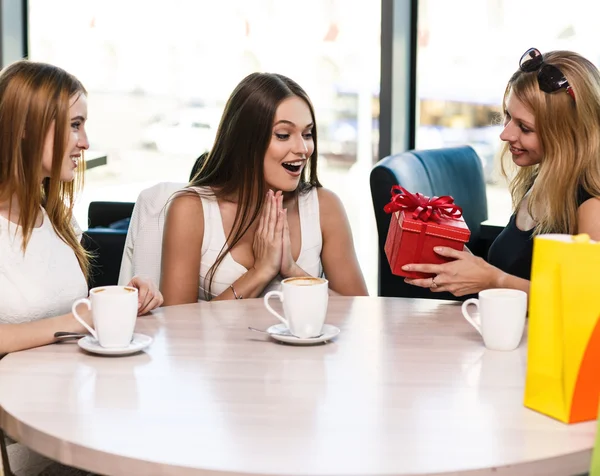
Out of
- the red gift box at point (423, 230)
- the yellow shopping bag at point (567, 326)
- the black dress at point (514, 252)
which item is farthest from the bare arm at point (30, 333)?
the black dress at point (514, 252)

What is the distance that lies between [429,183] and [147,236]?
1.17 metres

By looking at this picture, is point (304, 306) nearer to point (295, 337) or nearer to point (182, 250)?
point (295, 337)

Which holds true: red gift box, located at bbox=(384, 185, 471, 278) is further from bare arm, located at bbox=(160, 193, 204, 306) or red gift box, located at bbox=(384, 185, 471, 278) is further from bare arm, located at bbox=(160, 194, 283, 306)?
bare arm, located at bbox=(160, 193, 204, 306)

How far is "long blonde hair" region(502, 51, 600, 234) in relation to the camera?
6.94 ft

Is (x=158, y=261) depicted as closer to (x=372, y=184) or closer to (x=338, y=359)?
(x=372, y=184)

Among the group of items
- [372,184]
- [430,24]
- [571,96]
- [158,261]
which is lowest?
[158,261]

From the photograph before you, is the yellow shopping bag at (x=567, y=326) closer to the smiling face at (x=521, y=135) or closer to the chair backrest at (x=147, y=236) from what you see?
the smiling face at (x=521, y=135)

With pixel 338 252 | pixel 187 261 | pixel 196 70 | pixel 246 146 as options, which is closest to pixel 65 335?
pixel 187 261

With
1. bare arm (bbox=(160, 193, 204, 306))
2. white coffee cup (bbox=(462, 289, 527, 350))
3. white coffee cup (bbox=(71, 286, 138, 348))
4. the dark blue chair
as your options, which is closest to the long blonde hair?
white coffee cup (bbox=(462, 289, 527, 350))

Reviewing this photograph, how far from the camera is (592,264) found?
1.18 metres

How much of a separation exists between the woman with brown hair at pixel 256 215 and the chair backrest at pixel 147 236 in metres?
0.17

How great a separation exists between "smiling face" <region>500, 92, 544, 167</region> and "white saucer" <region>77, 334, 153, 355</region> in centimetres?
120

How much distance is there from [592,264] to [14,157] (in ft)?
4.04

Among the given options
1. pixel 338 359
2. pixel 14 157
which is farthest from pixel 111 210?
pixel 338 359
